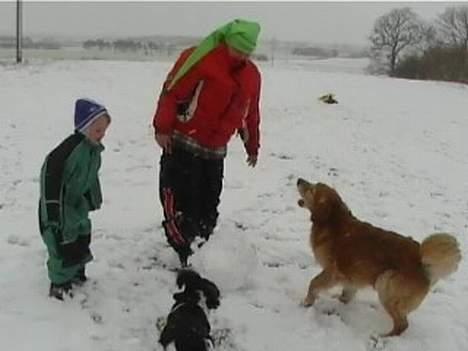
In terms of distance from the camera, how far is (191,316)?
11.2 feet

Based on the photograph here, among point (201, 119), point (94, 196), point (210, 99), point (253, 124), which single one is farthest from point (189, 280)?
point (253, 124)

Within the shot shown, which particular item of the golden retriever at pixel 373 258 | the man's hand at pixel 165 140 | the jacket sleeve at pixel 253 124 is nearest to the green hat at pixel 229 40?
the man's hand at pixel 165 140

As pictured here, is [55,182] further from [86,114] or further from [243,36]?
[243,36]

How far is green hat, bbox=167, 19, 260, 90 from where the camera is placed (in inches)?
156

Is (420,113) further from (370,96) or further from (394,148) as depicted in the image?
(394,148)

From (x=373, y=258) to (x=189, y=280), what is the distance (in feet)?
4.09

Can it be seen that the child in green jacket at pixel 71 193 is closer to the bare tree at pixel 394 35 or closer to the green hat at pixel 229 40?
the green hat at pixel 229 40

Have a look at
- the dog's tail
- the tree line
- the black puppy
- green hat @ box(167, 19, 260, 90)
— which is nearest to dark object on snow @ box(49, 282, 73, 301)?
the black puppy

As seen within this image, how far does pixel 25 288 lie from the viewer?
13.5ft

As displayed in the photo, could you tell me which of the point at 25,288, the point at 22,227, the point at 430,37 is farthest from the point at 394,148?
the point at 430,37

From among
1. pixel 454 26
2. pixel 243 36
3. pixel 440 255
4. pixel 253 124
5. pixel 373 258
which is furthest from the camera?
pixel 454 26

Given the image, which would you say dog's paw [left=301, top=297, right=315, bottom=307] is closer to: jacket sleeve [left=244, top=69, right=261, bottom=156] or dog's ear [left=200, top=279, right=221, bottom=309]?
dog's ear [left=200, top=279, right=221, bottom=309]

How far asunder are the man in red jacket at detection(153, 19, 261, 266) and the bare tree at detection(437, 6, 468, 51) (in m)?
71.3

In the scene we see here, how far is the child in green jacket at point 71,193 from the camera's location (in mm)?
3672
